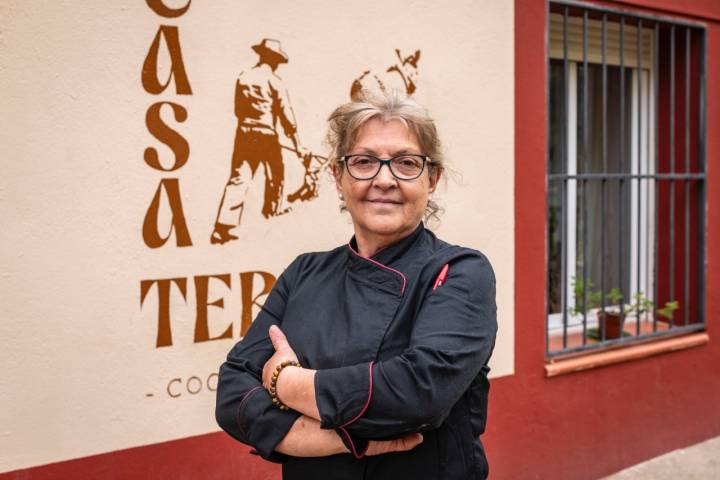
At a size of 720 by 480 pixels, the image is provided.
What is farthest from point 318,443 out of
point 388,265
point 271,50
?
point 271,50

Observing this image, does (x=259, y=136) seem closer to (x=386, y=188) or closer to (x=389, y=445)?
(x=386, y=188)

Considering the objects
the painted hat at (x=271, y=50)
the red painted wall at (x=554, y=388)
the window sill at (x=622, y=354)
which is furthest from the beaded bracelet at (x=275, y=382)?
the window sill at (x=622, y=354)

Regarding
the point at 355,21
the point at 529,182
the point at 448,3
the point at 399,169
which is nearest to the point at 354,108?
the point at 399,169

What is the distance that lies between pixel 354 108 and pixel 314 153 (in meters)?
1.41

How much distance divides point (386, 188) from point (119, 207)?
4.54ft

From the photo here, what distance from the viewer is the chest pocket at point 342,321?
64.3 inches

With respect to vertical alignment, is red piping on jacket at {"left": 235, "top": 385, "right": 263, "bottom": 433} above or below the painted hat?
below

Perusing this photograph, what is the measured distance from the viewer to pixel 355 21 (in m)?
3.26

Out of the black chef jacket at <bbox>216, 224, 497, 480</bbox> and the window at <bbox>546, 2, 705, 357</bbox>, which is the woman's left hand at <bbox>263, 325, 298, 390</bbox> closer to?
the black chef jacket at <bbox>216, 224, 497, 480</bbox>

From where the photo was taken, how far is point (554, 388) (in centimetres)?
399

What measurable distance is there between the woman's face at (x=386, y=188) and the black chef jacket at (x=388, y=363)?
0.07 meters

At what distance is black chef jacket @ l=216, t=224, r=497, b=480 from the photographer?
1.53 m

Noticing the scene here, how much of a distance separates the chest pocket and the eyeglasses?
0.26 metres

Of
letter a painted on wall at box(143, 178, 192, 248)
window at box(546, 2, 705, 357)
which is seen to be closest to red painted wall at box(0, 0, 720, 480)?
window at box(546, 2, 705, 357)
